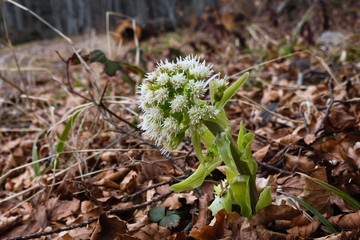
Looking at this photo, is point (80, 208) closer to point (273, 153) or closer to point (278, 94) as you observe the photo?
point (273, 153)

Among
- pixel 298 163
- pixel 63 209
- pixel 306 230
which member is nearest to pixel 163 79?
pixel 306 230

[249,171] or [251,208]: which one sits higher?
[249,171]

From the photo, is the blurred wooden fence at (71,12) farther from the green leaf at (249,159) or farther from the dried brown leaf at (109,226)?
the green leaf at (249,159)

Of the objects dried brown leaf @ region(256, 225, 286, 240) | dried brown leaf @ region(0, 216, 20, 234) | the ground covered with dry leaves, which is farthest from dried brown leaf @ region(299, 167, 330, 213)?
dried brown leaf @ region(0, 216, 20, 234)

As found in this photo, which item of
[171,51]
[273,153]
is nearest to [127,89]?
[171,51]

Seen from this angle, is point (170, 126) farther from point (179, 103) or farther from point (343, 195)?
point (343, 195)

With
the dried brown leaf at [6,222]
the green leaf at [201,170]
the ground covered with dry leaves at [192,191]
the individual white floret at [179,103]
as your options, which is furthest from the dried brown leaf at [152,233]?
the dried brown leaf at [6,222]

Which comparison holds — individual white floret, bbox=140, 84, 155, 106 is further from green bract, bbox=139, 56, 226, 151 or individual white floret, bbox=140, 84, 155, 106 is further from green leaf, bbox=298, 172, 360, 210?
green leaf, bbox=298, 172, 360, 210
